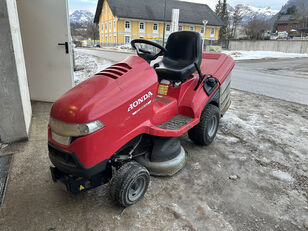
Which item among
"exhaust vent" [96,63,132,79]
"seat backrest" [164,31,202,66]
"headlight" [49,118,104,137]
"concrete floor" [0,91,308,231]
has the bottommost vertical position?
"concrete floor" [0,91,308,231]

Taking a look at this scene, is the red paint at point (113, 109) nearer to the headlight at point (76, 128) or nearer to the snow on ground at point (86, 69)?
the headlight at point (76, 128)

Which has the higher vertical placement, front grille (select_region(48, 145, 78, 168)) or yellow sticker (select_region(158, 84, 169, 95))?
yellow sticker (select_region(158, 84, 169, 95))

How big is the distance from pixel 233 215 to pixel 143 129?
1097 mm

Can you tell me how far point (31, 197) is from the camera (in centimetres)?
223

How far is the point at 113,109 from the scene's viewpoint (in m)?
1.86

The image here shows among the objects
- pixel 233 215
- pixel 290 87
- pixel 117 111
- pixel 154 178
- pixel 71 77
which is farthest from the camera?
pixel 290 87

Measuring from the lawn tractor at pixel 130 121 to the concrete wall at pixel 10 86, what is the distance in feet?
4.78

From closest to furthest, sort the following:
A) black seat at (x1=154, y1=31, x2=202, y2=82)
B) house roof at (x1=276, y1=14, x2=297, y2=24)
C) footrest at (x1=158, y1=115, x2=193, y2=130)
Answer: footrest at (x1=158, y1=115, x2=193, y2=130) → black seat at (x1=154, y1=31, x2=202, y2=82) → house roof at (x1=276, y1=14, x2=297, y2=24)

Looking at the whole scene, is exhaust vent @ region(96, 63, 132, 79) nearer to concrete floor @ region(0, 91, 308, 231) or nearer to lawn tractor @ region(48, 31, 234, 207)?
lawn tractor @ region(48, 31, 234, 207)

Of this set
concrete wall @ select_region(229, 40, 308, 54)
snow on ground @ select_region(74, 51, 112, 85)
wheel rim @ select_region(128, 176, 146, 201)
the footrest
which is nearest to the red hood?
the footrest

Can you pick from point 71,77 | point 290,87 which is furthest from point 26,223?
point 290,87

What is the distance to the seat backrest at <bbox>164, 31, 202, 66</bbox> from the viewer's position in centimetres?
291

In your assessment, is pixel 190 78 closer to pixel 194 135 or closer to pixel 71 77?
pixel 194 135

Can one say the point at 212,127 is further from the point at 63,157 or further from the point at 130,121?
the point at 63,157
